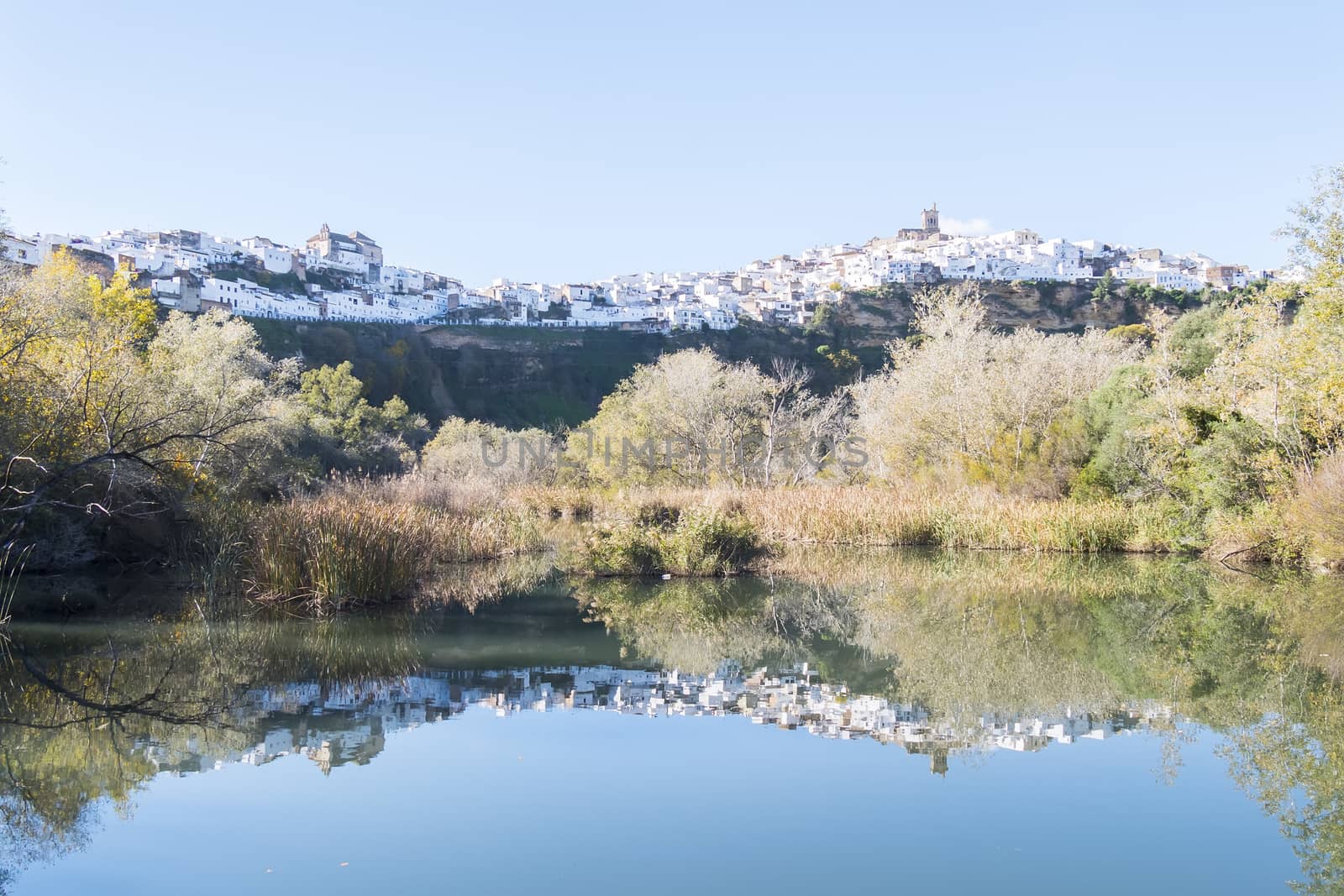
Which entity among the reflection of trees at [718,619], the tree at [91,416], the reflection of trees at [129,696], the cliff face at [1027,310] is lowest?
the reflection of trees at [718,619]

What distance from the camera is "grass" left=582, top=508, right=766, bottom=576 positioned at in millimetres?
15469

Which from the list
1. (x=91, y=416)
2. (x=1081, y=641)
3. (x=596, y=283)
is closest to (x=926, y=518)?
(x=1081, y=641)

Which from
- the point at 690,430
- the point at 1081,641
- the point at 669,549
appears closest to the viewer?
the point at 1081,641

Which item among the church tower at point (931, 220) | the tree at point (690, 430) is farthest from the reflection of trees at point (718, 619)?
the church tower at point (931, 220)

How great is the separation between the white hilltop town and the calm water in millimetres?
68536

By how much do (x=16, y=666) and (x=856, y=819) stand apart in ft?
23.7

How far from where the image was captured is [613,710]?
→ 24.6 feet

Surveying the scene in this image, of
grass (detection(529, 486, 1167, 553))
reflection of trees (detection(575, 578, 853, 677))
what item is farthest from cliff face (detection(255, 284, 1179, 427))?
reflection of trees (detection(575, 578, 853, 677))

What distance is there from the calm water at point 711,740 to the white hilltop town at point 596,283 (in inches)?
2698

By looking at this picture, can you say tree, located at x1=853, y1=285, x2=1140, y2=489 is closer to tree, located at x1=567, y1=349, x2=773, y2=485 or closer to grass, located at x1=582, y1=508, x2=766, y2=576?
tree, located at x1=567, y1=349, x2=773, y2=485

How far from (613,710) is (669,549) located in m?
8.09

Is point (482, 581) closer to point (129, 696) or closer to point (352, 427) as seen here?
point (129, 696)

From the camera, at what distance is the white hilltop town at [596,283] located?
83375mm

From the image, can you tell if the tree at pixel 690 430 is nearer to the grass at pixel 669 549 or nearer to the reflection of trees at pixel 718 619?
the grass at pixel 669 549
